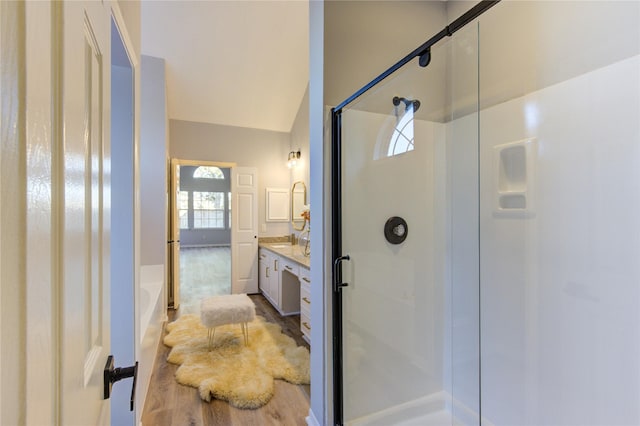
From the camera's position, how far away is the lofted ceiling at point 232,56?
3.12 metres

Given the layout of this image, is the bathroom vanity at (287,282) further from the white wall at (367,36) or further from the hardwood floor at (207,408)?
the white wall at (367,36)

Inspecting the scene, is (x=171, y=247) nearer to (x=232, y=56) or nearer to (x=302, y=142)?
(x=302, y=142)

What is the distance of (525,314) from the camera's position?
1599mm

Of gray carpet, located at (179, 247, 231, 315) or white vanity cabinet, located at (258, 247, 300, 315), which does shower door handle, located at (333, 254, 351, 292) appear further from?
gray carpet, located at (179, 247, 231, 315)

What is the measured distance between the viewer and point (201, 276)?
20.3 feet

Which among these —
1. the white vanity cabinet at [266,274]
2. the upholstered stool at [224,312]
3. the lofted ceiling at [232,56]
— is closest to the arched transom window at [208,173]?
the lofted ceiling at [232,56]

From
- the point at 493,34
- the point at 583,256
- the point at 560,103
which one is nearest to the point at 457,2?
the point at 493,34

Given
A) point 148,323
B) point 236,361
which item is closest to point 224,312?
point 236,361

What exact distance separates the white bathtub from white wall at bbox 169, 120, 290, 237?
74.6 inches

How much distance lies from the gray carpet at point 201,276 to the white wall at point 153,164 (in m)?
1.10

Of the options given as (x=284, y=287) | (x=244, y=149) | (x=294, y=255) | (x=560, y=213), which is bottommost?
(x=284, y=287)

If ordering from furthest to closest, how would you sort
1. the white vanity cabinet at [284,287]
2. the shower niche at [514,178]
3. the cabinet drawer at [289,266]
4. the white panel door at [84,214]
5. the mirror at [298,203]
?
the mirror at [298,203], the white vanity cabinet at [284,287], the cabinet drawer at [289,266], the shower niche at [514,178], the white panel door at [84,214]

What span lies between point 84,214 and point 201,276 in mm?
6146

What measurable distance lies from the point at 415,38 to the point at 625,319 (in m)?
2.01
